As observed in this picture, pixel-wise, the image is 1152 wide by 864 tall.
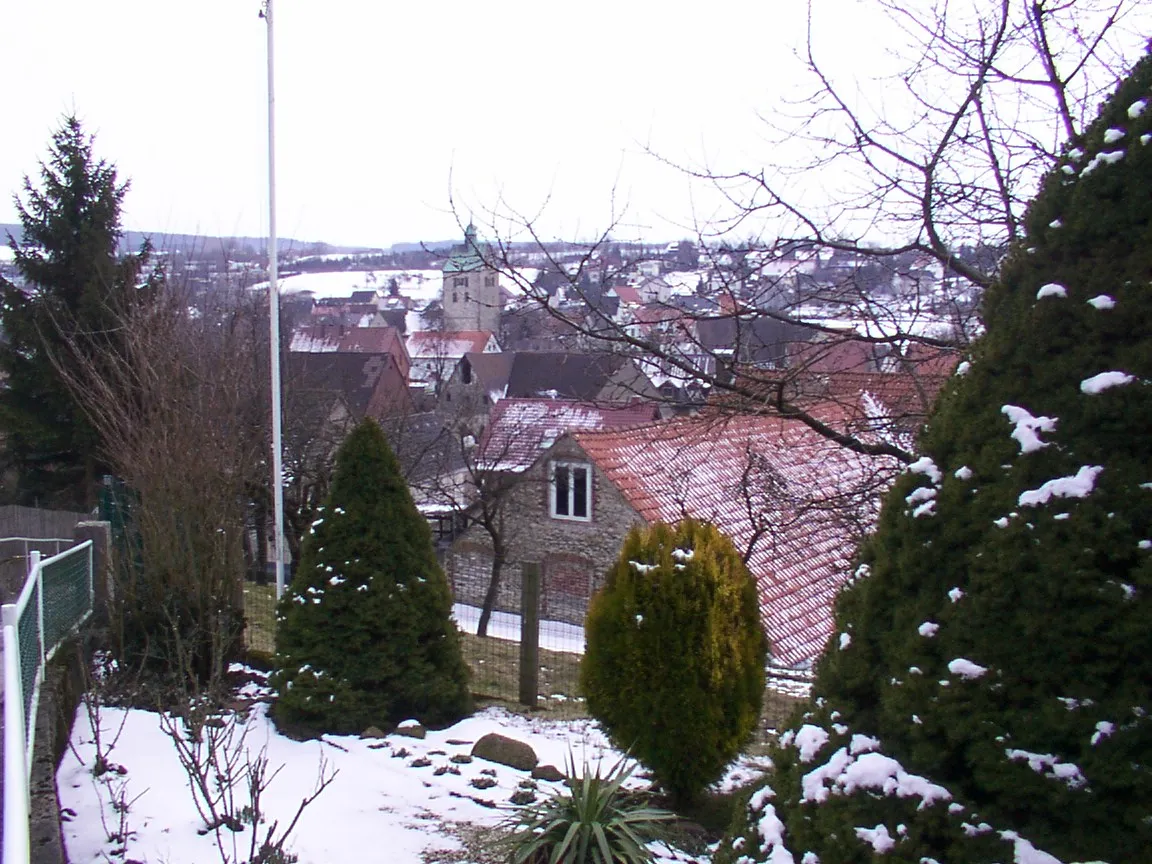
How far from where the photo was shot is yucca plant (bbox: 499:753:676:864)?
4.90m

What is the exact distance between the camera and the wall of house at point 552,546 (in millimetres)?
19641

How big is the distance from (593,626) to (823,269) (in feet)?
8.62

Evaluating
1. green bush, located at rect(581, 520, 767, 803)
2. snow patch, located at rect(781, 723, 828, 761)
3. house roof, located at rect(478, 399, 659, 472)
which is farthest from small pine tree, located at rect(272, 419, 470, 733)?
house roof, located at rect(478, 399, 659, 472)

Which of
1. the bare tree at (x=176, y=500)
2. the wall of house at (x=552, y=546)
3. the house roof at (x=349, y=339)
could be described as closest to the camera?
the bare tree at (x=176, y=500)

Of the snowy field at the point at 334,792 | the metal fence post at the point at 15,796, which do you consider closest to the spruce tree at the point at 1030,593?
the metal fence post at the point at 15,796

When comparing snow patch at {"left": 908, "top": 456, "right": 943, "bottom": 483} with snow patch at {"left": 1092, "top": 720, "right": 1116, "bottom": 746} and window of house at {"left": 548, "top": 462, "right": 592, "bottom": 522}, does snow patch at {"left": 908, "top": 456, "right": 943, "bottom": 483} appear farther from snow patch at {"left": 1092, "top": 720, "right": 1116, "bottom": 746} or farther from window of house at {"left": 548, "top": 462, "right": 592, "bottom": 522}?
window of house at {"left": 548, "top": 462, "right": 592, "bottom": 522}

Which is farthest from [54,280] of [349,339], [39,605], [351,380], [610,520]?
[349,339]

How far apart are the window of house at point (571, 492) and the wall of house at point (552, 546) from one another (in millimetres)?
120

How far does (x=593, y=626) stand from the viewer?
643 centimetres

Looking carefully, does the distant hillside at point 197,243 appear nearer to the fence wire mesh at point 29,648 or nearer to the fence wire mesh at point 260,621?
the fence wire mesh at point 260,621

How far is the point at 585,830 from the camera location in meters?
4.98

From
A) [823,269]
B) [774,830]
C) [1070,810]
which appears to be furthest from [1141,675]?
[823,269]

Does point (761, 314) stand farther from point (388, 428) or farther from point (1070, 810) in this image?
point (388, 428)

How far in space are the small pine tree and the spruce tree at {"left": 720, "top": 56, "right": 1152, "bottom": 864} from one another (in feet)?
17.9
